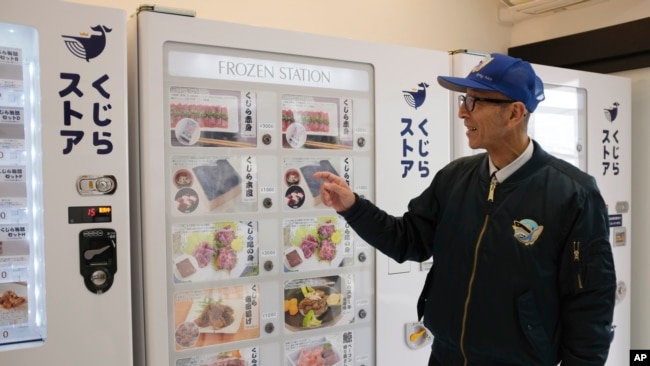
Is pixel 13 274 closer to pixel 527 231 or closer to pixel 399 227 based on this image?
pixel 399 227

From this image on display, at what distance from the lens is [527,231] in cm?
156

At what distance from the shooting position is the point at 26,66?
1551 mm

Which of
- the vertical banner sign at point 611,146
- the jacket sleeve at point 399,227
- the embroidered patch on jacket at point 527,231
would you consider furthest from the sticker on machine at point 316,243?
the vertical banner sign at point 611,146

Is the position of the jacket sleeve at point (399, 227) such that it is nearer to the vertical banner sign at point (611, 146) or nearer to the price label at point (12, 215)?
the price label at point (12, 215)

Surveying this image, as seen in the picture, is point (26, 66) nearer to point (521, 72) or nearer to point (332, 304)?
point (332, 304)

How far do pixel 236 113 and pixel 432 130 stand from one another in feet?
2.77

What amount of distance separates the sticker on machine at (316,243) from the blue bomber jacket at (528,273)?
0.45 meters

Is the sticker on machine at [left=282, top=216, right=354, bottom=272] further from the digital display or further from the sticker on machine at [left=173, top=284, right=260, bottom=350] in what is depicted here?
the digital display

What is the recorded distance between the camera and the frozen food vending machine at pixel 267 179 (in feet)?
5.57

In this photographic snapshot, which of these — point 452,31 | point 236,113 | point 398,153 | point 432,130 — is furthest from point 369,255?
point 452,31

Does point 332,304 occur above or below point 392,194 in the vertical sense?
below

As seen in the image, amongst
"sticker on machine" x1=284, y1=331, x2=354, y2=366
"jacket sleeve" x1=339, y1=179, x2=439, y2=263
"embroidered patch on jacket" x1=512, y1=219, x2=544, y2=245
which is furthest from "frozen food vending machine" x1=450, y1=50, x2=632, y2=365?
"sticker on machine" x1=284, y1=331, x2=354, y2=366

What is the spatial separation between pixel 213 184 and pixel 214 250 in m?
0.22

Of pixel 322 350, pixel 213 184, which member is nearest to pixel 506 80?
pixel 213 184
